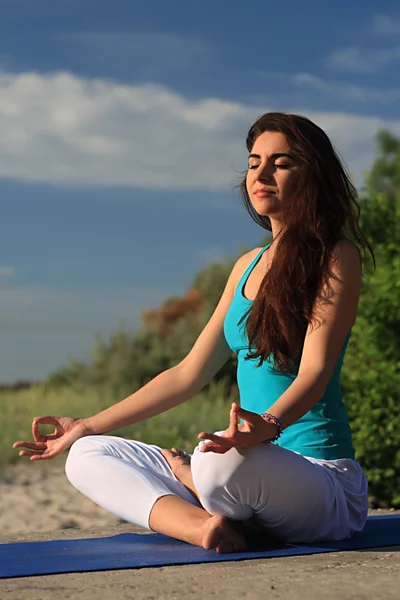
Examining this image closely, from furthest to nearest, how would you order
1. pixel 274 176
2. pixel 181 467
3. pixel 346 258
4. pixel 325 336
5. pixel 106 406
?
pixel 106 406, pixel 181 467, pixel 274 176, pixel 346 258, pixel 325 336

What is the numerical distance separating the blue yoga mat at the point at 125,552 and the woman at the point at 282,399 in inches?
2.6

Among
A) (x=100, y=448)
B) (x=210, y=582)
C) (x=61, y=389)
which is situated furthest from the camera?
(x=61, y=389)

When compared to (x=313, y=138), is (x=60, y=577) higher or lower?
lower

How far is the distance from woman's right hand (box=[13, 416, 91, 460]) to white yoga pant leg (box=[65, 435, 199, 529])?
0.06 meters

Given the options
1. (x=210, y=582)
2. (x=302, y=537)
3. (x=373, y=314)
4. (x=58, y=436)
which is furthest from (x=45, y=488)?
(x=210, y=582)

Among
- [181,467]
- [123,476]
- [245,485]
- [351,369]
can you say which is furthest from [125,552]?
[351,369]

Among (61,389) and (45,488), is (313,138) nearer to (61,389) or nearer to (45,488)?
(45,488)

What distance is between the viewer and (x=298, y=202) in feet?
10.3

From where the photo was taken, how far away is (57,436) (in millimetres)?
3555

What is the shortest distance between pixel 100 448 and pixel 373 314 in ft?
9.28

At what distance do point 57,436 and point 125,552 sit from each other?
630mm

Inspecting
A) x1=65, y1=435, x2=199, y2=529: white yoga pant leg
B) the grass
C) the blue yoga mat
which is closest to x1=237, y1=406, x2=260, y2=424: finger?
the blue yoga mat

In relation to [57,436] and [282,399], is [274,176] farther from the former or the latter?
[57,436]

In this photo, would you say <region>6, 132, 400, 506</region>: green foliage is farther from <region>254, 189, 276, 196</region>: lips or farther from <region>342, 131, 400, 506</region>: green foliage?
<region>254, 189, 276, 196</region>: lips
